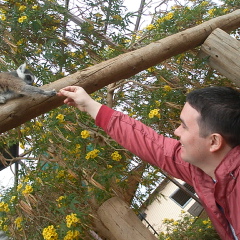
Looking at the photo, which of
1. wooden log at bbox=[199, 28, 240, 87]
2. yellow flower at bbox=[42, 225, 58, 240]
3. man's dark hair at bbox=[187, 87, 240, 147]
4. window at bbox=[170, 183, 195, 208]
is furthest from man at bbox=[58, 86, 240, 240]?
window at bbox=[170, 183, 195, 208]

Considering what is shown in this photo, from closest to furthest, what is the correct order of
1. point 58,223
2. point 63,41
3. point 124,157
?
point 58,223, point 124,157, point 63,41

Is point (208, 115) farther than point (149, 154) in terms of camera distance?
No

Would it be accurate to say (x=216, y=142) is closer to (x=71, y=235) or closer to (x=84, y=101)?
(x=84, y=101)

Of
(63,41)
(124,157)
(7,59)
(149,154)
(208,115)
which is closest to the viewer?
(208,115)

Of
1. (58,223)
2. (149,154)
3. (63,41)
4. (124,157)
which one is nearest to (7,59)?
(63,41)

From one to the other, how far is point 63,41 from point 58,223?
1548mm

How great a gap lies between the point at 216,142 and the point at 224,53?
1.27 m

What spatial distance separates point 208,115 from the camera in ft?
2.99

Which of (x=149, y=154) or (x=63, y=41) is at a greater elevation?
(x=63, y=41)

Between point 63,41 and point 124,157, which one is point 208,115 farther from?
point 63,41

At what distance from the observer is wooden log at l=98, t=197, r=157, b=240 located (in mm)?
1606

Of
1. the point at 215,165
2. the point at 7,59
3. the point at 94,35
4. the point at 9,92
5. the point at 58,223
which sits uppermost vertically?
the point at 7,59

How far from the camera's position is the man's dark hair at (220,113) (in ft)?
2.92

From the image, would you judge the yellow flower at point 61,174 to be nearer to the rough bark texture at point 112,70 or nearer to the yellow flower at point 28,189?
the yellow flower at point 28,189
